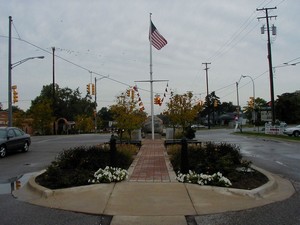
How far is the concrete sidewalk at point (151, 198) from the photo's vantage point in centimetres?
709

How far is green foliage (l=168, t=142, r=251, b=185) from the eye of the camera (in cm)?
1038

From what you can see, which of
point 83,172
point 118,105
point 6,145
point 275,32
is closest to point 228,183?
point 83,172

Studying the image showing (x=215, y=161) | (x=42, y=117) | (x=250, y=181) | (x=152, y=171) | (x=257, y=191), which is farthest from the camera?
(x=42, y=117)

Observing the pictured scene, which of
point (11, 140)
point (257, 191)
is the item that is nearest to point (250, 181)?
point (257, 191)

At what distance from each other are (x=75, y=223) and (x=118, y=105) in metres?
14.0

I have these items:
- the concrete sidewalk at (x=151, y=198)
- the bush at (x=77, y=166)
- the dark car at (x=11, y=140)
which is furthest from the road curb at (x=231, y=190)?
the dark car at (x=11, y=140)

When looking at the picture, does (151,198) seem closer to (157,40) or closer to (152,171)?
(152,171)

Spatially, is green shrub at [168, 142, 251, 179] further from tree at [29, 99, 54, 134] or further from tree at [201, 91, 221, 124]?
tree at [201, 91, 221, 124]

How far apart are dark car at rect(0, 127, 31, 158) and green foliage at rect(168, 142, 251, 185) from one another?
388 inches

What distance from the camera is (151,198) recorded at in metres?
8.16

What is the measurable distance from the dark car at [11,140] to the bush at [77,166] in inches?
329

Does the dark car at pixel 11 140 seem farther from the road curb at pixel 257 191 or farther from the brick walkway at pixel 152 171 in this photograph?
the road curb at pixel 257 191

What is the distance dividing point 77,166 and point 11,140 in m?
9.99

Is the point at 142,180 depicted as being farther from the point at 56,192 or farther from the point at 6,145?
the point at 6,145
